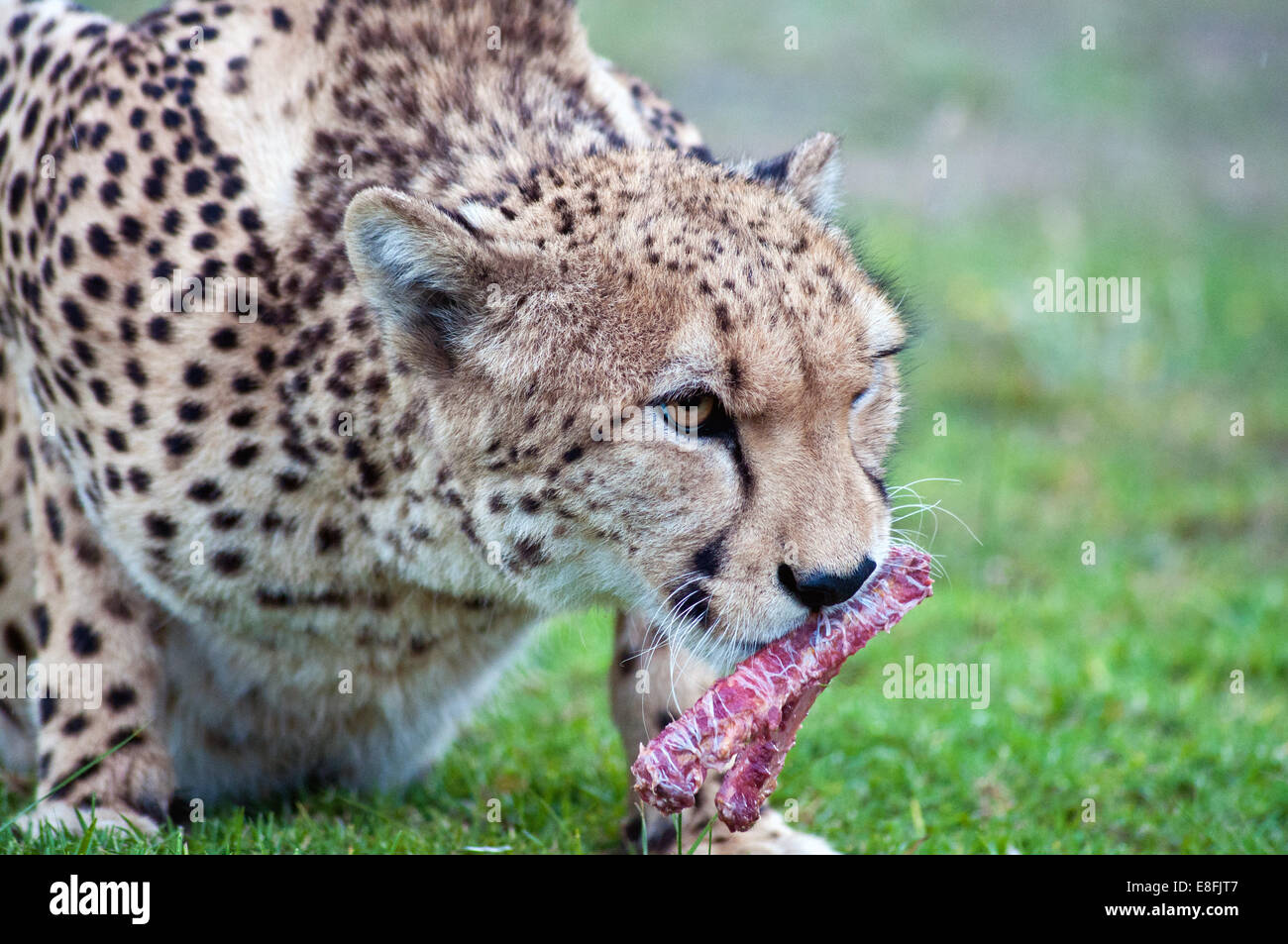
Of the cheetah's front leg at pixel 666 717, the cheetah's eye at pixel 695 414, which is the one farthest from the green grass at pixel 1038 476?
the cheetah's eye at pixel 695 414

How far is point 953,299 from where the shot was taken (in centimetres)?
841

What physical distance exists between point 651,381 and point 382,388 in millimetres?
570

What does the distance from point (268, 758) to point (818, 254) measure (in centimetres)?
180

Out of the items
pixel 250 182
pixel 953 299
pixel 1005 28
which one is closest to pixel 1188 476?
pixel 953 299

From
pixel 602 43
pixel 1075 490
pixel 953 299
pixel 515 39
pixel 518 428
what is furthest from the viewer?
pixel 602 43

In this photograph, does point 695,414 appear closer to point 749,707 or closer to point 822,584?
point 822,584

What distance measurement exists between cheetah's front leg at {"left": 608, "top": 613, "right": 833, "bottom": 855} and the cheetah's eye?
0.76 meters

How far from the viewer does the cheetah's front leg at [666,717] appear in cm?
325

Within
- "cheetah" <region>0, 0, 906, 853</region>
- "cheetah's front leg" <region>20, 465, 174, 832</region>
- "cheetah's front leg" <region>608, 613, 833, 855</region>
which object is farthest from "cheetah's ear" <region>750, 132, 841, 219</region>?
"cheetah's front leg" <region>20, 465, 174, 832</region>

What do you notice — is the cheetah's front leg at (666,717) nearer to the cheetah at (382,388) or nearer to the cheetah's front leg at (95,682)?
the cheetah at (382,388)

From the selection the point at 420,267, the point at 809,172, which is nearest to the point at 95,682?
the point at 420,267

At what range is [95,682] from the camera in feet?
10.4
